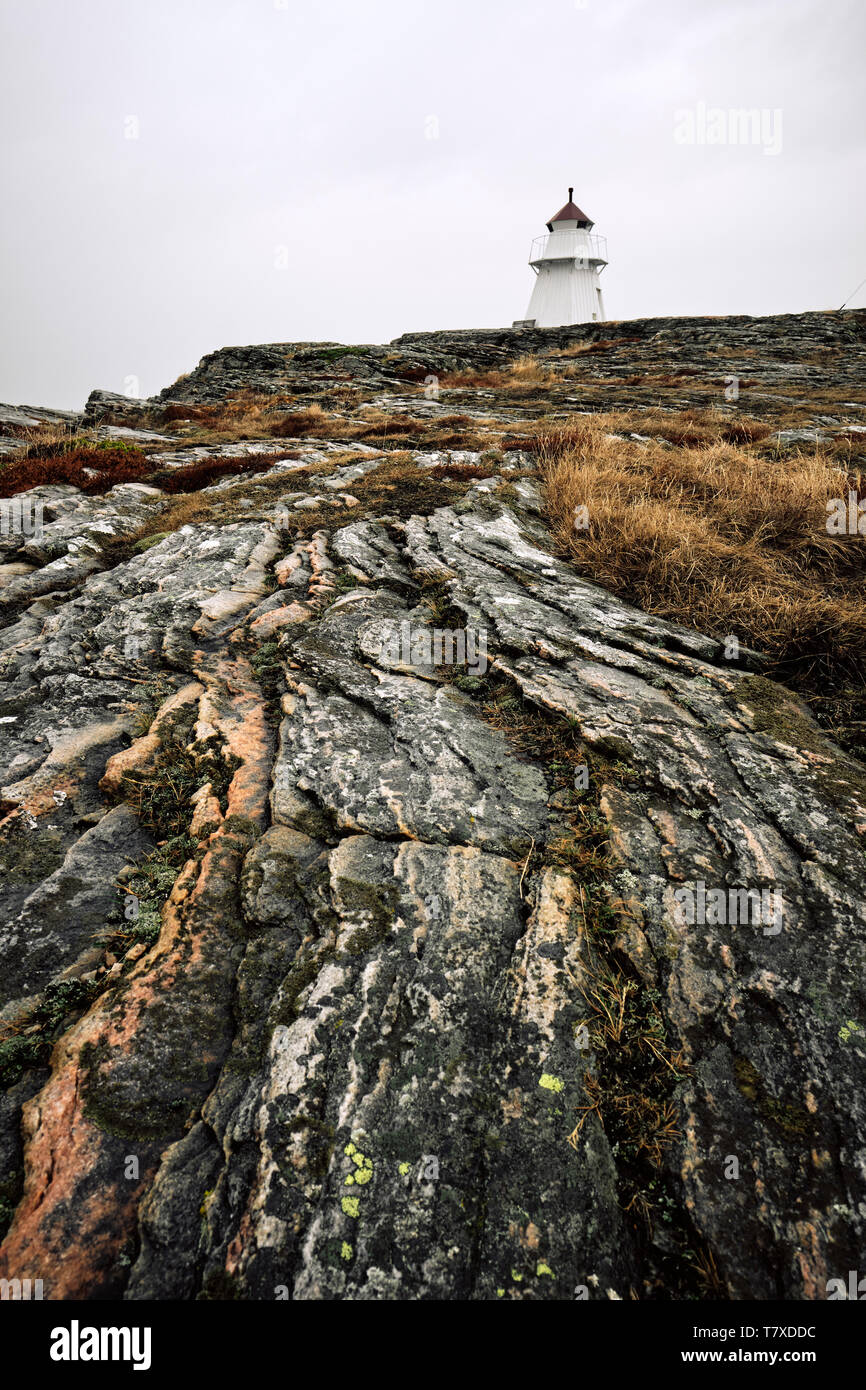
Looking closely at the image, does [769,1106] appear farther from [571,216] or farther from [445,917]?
[571,216]

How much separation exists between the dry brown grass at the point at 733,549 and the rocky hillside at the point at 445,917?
6cm

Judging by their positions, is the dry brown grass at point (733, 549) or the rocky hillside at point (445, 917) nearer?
the rocky hillside at point (445, 917)

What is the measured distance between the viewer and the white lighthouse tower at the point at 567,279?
5666cm

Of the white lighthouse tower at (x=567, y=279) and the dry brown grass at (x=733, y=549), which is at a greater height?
the white lighthouse tower at (x=567, y=279)

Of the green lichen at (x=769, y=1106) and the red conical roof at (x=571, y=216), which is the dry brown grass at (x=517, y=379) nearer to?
the green lichen at (x=769, y=1106)

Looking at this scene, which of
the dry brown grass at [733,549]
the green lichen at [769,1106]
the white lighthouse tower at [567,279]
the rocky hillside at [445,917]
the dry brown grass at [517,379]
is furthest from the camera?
the white lighthouse tower at [567,279]

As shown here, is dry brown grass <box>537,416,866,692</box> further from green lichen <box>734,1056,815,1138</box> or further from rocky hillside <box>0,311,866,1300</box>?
green lichen <box>734,1056,815,1138</box>

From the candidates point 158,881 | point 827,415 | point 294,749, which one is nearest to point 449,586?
point 294,749

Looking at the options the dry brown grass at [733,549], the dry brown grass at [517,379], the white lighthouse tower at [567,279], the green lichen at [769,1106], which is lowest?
the green lichen at [769,1106]

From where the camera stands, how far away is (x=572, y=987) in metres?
3.12

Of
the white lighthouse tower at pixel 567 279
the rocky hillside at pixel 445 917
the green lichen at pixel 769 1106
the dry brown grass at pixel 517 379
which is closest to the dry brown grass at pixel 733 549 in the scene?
the rocky hillside at pixel 445 917

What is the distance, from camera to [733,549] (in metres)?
7.33

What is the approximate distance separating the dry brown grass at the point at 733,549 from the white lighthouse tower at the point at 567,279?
56227 mm

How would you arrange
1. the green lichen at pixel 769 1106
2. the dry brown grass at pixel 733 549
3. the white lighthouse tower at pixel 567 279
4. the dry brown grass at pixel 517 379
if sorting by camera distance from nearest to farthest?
the green lichen at pixel 769 1106
the dry brown grass at pixel 733 549
the dry brown grass at pixel 517 379
the white lighthouse tower at pixel 567 279
